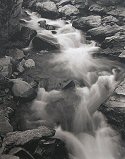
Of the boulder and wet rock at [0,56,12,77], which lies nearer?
the boulder

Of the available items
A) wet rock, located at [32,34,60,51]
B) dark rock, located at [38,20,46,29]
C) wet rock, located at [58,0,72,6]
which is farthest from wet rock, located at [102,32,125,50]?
wet rock, located at [58,0,72,6]

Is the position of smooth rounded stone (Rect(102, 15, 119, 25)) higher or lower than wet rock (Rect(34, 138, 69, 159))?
higher

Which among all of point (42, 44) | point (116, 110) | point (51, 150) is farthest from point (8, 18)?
point (51, 150)

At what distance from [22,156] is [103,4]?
540 inches

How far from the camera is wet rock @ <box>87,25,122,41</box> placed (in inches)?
589

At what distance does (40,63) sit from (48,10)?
6107mm

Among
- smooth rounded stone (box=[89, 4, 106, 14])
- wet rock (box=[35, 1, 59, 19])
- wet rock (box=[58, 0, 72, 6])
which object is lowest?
wet rock (box=[35, 1, 59, 19])

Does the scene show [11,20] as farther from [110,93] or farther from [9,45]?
[110,93]

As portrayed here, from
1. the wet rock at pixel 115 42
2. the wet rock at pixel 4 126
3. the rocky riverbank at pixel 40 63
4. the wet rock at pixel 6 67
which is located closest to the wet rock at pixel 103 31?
the rocky riverbank at pixel 40 63

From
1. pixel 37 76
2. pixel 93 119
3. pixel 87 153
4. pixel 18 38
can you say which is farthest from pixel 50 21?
pixel 87 153

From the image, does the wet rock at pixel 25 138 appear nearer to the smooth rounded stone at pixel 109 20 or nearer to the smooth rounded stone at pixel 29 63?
the smooth rounded stone at pixel 29 63

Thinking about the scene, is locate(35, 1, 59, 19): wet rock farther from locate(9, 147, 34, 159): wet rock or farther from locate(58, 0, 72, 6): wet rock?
locate(9, 147, 34, 159): wet rock

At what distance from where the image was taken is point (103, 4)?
18.7 m

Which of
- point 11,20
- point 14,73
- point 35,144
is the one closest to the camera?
point 35,144
